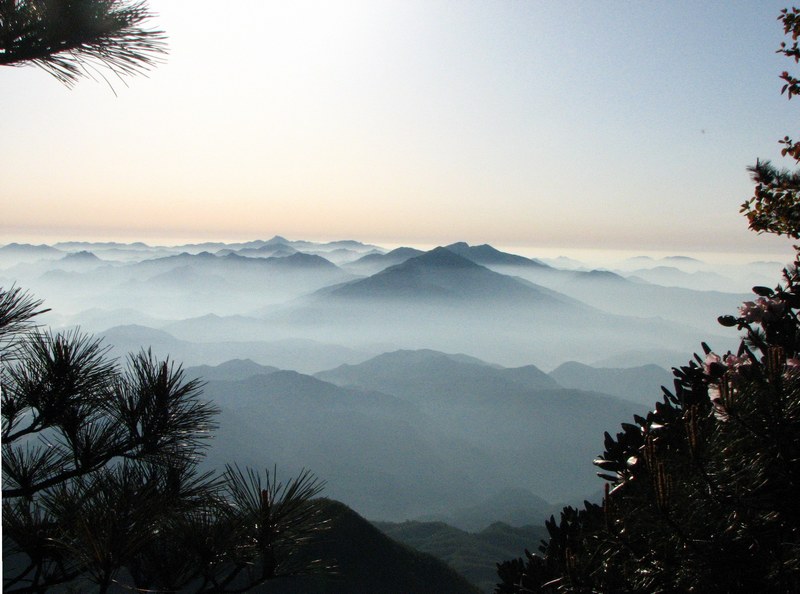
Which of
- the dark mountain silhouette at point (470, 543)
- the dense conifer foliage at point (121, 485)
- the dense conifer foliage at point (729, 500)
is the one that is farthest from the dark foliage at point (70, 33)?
the dark mountain silhouette at point (470, 543)

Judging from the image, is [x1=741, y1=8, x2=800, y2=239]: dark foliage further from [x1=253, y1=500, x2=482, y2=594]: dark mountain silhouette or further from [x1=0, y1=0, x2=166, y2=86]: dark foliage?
[x1=253, y1=500, x2=482, y2=594]: dark mountain silhouette

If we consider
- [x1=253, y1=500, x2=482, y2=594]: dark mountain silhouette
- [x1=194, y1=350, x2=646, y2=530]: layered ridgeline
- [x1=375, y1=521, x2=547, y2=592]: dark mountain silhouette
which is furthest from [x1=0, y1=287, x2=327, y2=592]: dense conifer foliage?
[x1=194, y1=350, x2=646, y2=530]: layered ridgeline

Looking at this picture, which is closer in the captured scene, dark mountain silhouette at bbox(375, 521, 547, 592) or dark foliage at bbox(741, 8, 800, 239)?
dark foliage at bbox(741, 8, 800, 239)

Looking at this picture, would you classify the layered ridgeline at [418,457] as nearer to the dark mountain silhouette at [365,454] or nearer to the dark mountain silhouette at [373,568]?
the dark mountain silhouette at [365,454]

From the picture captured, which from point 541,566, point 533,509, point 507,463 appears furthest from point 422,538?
point 507,463

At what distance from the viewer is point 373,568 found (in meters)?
38.5

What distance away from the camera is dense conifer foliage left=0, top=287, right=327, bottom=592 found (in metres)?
2.52

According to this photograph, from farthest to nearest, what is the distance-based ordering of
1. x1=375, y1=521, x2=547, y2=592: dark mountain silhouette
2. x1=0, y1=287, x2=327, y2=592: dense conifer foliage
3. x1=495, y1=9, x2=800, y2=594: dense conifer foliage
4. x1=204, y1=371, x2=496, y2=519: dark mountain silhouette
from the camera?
x1=204, y1=371, x2=496, y2=519: dark mountain silhouette → x1=375, y1=521, x2=547, y2=592: dark mountain silhouette → x1=0, y1=287, x2=327, y2=592: dense conifer foliage → x1=495, y1=9, x2=800, y2=594: dense conifer foliage

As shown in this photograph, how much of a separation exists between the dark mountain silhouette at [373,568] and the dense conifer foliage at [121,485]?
35.0 m

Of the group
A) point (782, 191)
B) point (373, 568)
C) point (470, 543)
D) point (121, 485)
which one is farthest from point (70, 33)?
point (470, 543)

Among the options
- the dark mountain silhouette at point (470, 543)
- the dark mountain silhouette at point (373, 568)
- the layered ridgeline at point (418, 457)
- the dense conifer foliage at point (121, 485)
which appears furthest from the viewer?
the layered ridgeline at point (418, 457)

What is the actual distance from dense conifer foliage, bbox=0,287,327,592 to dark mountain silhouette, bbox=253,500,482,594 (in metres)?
35.0

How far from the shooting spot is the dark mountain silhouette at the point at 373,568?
1409 inches

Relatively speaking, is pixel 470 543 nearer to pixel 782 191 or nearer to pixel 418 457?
pixel 782 191
